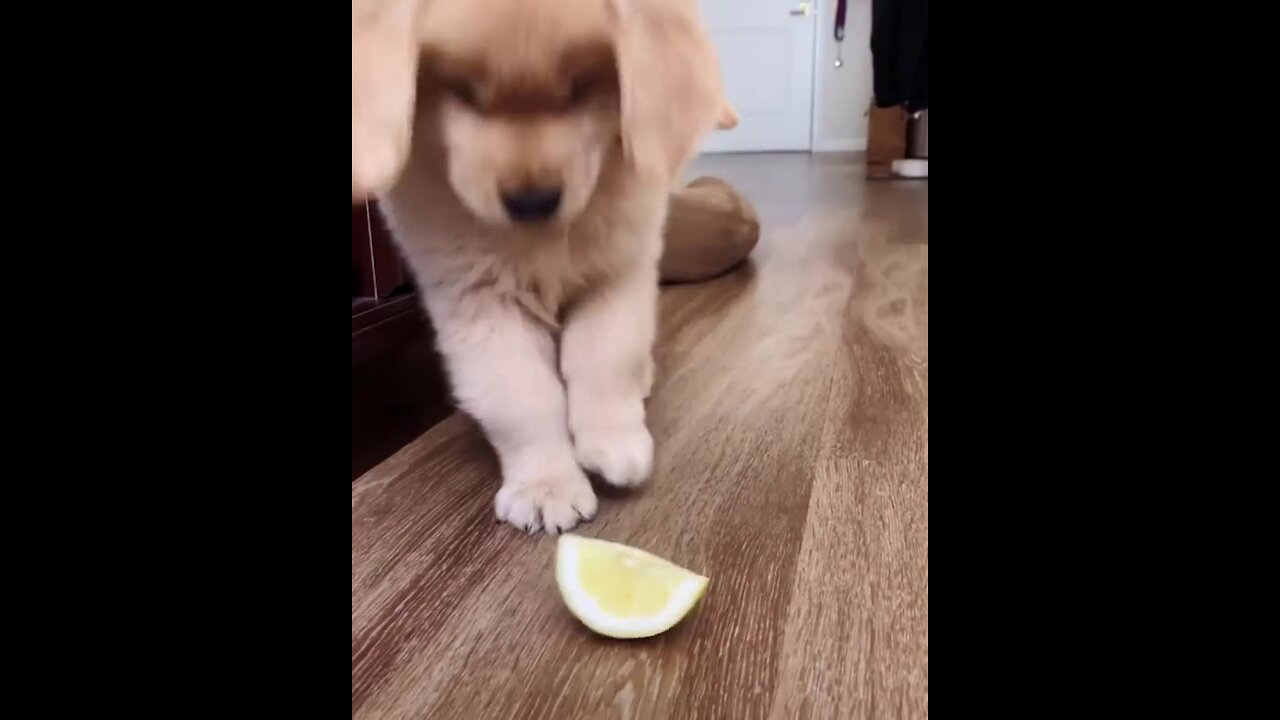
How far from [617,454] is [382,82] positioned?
442 mm

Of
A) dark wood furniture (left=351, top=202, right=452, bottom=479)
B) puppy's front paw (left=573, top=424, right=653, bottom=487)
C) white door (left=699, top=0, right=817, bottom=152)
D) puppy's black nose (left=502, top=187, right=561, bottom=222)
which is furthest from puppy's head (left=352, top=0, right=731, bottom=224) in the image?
white door (left=699, top=0, right=817, bottom=152)

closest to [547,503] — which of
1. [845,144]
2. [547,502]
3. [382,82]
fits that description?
[547,502]

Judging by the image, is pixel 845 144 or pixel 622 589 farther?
pixel 845 144

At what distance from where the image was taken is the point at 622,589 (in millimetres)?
739

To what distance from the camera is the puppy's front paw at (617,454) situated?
3.13 feet

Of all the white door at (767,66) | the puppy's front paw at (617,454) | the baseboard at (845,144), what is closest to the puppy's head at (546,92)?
the puppy's front paw at (617,454)

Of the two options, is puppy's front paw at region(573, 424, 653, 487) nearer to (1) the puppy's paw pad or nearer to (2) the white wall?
(1) the puppy's paw pad

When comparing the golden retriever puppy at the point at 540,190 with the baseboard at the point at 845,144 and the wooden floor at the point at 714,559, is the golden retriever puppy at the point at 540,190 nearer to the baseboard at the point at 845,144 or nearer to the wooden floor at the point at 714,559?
the wooden floor at the point at 714,559

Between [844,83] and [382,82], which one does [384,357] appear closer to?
[382,82]

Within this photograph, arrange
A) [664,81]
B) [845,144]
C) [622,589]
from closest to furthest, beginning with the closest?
[622,589] < [664,81] < [845,144]

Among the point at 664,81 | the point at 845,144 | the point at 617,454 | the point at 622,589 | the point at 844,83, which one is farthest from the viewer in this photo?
the point at 845,144

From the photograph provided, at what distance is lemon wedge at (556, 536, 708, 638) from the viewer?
28.2 inches
